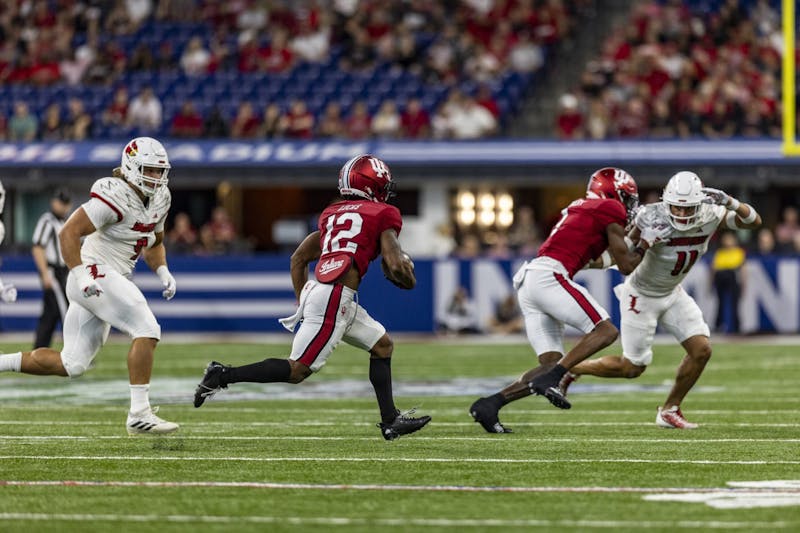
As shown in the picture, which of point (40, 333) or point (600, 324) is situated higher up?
point (600, 324)

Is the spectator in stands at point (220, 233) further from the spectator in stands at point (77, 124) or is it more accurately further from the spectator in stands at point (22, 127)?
the spectator in stands at point (22, 127)

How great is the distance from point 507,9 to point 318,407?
13.6 meters

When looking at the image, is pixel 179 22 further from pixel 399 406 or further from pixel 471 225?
pixel 399 406

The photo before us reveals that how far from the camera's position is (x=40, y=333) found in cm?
1386

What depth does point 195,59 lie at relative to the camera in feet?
76.1

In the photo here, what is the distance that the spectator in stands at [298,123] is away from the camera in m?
20.9

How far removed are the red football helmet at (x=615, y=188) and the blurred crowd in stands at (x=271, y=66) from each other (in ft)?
38.2

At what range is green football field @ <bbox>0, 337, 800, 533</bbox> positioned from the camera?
585cm

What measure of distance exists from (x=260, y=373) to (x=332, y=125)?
1325cm

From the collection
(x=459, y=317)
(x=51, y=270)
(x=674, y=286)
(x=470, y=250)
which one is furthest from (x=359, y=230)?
(x=470, y=250)

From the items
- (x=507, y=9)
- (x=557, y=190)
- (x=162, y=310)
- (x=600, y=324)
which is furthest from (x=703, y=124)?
(x=600, y=324)

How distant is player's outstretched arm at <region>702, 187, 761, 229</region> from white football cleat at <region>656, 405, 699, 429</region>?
116cm

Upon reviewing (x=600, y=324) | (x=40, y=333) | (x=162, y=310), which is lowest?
(x=162, y=310)

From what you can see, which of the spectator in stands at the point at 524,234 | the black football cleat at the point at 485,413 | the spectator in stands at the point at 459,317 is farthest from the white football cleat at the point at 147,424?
the spectator in stands at the point at 524,234
